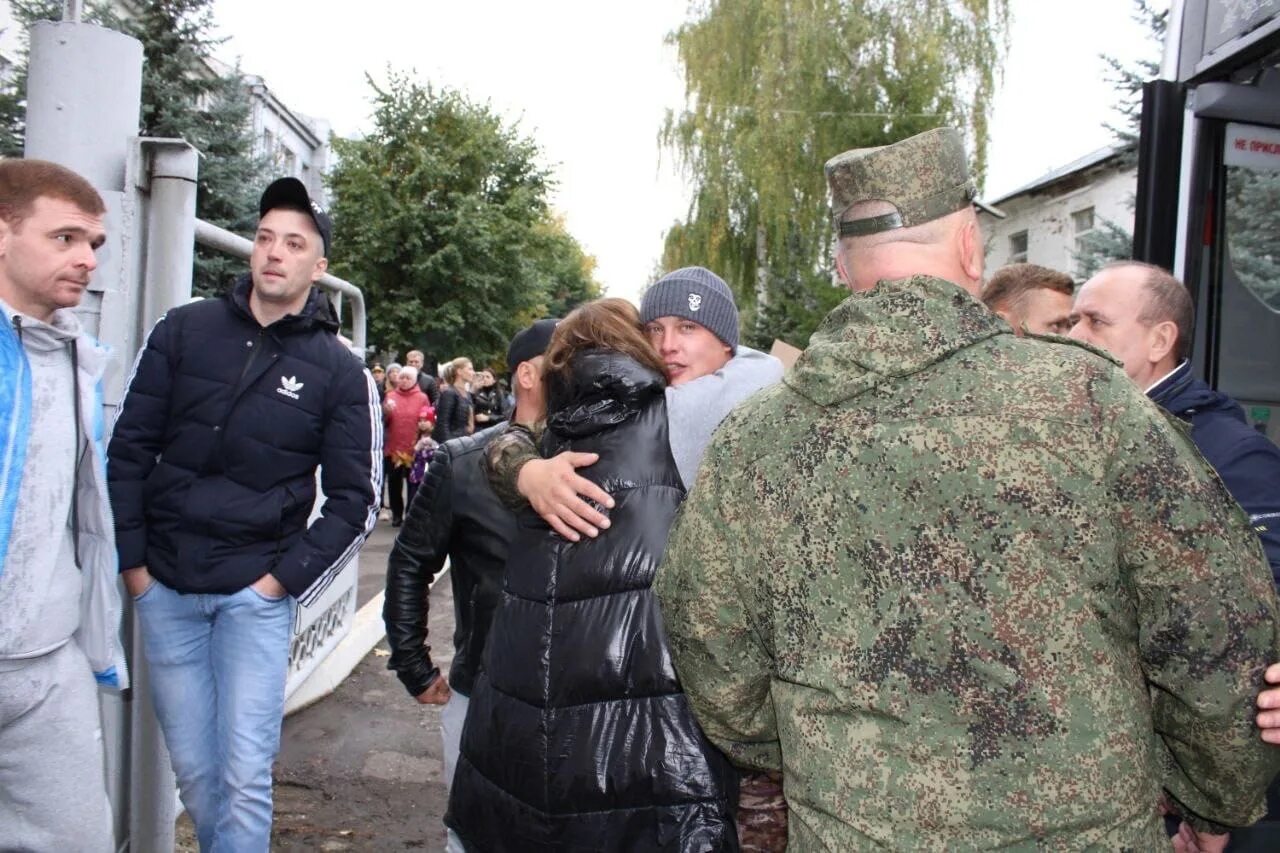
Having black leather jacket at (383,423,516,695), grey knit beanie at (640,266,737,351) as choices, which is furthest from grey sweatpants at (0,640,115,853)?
grey knit beanie at (640,266,737,351)

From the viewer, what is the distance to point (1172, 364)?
118 inches

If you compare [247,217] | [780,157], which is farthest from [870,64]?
[247,217]

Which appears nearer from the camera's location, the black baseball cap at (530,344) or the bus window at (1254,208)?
the black baseball cap at (530,344)

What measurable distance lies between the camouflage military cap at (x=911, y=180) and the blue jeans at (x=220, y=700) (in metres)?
2.29

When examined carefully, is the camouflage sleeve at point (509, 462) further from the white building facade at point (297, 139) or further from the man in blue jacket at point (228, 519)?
the white building facade at point (297, 139)

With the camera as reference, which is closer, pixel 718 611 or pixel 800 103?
pixel 718 611

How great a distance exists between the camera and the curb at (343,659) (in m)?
5.57

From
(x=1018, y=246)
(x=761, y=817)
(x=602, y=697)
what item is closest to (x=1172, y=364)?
(x=761, y=817)

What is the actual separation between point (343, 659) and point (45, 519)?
152 inches

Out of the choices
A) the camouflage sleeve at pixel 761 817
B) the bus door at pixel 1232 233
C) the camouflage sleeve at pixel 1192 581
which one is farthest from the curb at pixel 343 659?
the camouflage sleeve at pixel 1192 581

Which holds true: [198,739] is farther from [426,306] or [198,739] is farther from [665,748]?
[426,306]

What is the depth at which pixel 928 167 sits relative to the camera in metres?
1.69

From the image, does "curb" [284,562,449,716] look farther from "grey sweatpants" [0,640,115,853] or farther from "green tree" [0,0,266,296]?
"green tree" [0,0,266,296]

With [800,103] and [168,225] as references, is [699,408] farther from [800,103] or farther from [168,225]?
[800,103]
